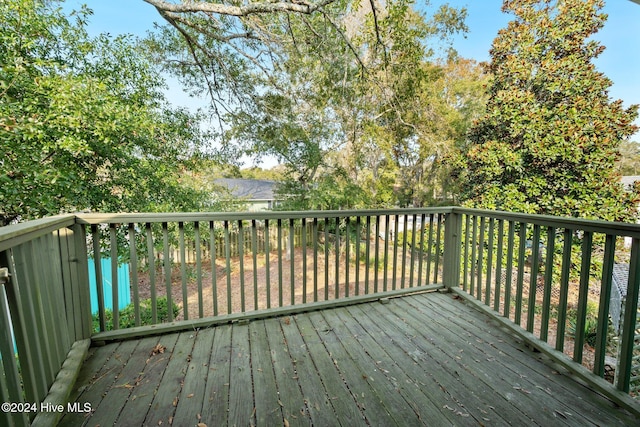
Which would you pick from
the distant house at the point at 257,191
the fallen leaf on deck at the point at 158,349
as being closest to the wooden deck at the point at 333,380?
the fallen leaf on deck at the point at 158,349

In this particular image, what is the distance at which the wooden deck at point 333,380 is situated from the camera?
1.30m

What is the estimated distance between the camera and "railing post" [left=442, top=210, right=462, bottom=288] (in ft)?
9.57

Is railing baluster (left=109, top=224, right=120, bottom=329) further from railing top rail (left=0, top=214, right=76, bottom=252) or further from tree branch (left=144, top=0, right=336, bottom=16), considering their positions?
tree branch (left=144, top=0, right=336, bottom=16)

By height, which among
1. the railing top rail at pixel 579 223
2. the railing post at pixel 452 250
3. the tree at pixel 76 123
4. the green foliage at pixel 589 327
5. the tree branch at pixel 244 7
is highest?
the tree branch at pixel 244 7

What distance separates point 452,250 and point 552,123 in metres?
4.63

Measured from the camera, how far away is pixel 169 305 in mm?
2166

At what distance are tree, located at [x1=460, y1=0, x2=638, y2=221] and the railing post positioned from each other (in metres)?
3.82

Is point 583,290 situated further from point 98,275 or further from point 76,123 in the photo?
point 76,123

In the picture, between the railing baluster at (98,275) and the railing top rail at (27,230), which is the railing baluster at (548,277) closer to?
the railing top rail at (27,230)

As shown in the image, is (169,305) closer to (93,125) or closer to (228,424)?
(228,424)

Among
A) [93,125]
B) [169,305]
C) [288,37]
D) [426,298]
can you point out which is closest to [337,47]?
[288,37]

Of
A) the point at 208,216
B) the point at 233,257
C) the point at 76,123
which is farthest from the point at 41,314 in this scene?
the point at 233,257

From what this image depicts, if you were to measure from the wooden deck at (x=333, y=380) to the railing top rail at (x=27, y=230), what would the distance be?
2.84ft

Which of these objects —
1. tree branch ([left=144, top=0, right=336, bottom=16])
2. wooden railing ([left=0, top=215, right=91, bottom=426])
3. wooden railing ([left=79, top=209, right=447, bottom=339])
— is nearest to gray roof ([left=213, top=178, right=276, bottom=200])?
wooden railing ([left=79, top=209, right=447, bottom=339])
